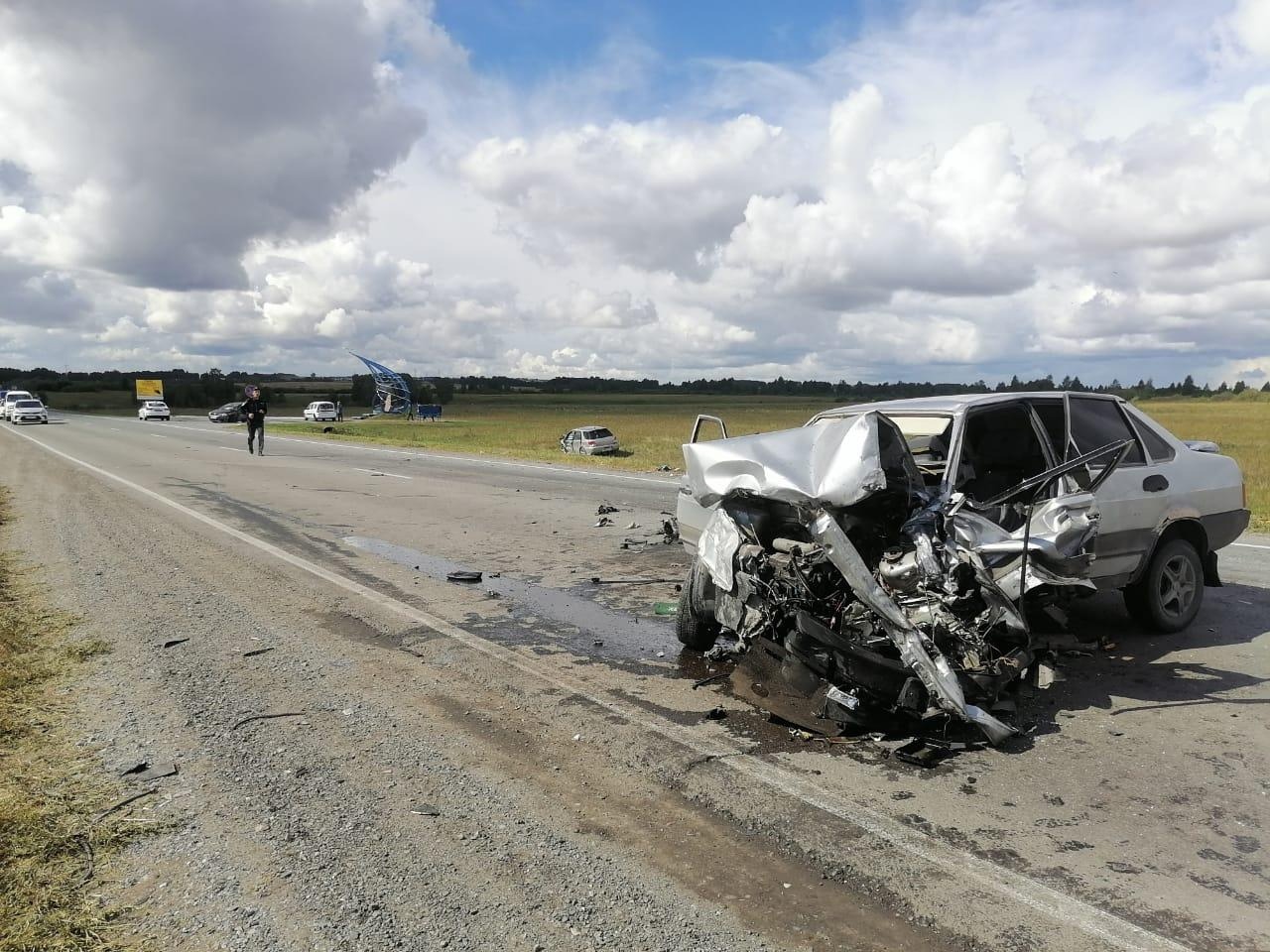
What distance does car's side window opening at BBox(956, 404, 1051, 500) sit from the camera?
18.7 ft

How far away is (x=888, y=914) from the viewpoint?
2.81 metres

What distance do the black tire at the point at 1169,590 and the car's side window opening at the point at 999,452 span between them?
1083 mm

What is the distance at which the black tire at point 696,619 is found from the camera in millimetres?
5516

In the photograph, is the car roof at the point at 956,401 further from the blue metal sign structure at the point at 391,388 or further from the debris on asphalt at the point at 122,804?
the blue metal sign structure at the point at 391,388

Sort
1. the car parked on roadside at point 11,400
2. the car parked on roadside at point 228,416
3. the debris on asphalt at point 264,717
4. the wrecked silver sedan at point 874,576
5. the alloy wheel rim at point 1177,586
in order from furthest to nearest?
the car parked on roadside at point 228,416, the car parked on roadside at point 11,400, the alloy wheel rim at point 1177,586, the debris on asphalt at point 264,717, the wrecked silver sedan at point 874,576

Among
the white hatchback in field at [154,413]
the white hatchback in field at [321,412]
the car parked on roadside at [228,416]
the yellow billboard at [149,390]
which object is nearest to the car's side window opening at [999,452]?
the white hatchback in field at [321,412]

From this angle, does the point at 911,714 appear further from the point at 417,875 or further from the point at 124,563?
the point at 124,563

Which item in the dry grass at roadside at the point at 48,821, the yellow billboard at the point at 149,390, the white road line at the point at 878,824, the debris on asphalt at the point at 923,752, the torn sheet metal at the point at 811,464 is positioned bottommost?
the dry grass at roadside at the point at 48,821

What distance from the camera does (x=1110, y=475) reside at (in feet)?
18.1

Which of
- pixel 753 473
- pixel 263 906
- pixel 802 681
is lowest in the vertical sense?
pixel 263 906

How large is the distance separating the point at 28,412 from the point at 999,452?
55.4 m

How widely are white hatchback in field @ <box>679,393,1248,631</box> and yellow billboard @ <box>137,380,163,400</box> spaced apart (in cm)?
9842

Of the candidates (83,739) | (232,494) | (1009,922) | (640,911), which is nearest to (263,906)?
(640,911)

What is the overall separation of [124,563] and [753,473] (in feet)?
22.8
